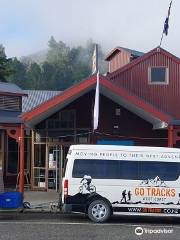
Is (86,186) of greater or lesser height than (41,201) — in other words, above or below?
above

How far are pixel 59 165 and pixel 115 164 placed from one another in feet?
33.3

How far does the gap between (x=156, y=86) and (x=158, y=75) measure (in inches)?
26.3

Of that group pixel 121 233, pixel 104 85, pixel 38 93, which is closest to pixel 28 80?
pixel 38 93

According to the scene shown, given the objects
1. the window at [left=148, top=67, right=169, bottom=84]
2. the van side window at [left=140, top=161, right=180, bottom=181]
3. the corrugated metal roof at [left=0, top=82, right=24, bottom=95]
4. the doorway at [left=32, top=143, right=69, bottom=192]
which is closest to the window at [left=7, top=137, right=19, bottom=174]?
the doorway at [left=32, top=143, right=69, bottom=192]

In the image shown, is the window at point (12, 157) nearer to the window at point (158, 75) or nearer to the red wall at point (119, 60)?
the window at point (158, 75)

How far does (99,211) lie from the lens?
54.7 feet

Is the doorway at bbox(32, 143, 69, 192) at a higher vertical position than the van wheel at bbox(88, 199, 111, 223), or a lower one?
higher

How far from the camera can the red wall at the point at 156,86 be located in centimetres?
2858

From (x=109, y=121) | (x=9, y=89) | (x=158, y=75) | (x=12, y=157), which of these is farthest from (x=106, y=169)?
(x=9, y=89)

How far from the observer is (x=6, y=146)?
29.7 meters

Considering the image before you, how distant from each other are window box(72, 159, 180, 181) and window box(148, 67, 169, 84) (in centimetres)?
1201

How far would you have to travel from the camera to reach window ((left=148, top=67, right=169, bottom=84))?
94.0 ft

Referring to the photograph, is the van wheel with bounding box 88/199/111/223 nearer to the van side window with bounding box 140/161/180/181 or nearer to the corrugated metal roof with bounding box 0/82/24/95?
the van side window with bounding box 140/161/180/181
